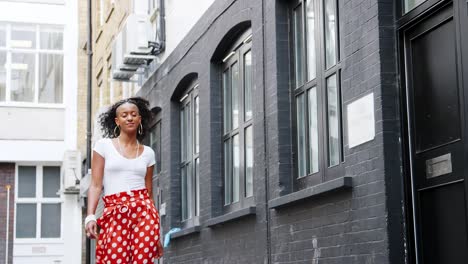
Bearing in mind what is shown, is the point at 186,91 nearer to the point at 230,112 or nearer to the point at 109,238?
the point at 230,112

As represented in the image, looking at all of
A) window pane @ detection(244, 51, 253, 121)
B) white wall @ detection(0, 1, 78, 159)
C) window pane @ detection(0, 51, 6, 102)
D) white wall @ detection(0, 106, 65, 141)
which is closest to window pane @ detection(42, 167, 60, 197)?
white wall @ detection(0, 1, 78, 159)

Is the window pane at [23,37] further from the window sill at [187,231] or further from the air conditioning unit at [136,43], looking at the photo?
the window sill at [187,231]

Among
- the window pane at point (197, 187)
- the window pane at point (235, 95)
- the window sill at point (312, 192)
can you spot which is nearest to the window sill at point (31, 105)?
the window pane at point (197, 187)

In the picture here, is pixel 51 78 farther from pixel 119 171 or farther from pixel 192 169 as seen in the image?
pixel 119 171

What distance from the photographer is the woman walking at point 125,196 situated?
5.93 metres

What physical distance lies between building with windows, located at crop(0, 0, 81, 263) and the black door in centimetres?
2049

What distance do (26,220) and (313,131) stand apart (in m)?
20.1

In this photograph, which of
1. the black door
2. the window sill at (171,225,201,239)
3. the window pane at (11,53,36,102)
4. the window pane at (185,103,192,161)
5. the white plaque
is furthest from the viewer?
the window pane at (11,53,36,102)

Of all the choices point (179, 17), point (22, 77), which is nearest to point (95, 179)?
point (179, 17)

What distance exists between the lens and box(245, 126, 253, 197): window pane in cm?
1094

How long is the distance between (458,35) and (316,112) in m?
2.75

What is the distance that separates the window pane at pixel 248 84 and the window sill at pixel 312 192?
6.33 ft

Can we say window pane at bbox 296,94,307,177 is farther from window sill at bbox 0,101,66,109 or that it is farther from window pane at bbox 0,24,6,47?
window pane at bbox 0,24,6,47

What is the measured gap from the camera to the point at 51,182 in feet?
92.9
